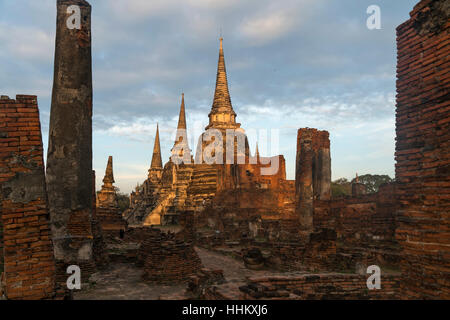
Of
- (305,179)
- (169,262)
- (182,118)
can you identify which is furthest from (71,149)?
(182,118)

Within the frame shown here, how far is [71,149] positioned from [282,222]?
1032 cm

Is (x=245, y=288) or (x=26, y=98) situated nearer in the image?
(x=26, y=98)

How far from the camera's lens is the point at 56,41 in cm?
730

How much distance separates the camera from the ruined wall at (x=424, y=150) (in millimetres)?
3824

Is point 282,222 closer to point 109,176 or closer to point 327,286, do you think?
point 327,286

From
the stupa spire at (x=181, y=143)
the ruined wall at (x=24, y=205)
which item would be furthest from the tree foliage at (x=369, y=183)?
the ruined wall at (x=24, y=205)

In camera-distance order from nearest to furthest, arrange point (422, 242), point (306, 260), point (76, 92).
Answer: point (422, 242) → point (76, 92) → point (306, 260)

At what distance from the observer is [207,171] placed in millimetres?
30578

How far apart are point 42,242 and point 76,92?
13.1 ft

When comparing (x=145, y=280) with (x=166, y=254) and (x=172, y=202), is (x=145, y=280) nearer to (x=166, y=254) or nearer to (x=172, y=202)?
(x=166, y=254)

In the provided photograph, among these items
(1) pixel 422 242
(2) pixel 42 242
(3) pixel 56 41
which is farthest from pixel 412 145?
(3) pixel 56 41

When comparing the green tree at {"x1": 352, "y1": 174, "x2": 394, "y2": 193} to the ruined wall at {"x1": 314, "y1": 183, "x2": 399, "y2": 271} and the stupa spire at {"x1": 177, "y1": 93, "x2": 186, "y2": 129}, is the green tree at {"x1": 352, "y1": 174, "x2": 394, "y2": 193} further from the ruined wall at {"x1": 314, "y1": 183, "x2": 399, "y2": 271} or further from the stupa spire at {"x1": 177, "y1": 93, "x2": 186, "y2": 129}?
the ruined wall at {"x1": 314, "y1": 183, "x2": 399, "y2": 271}

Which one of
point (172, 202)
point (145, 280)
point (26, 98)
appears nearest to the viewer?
point (26, 98)

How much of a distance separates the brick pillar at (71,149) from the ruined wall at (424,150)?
18.6 feet
